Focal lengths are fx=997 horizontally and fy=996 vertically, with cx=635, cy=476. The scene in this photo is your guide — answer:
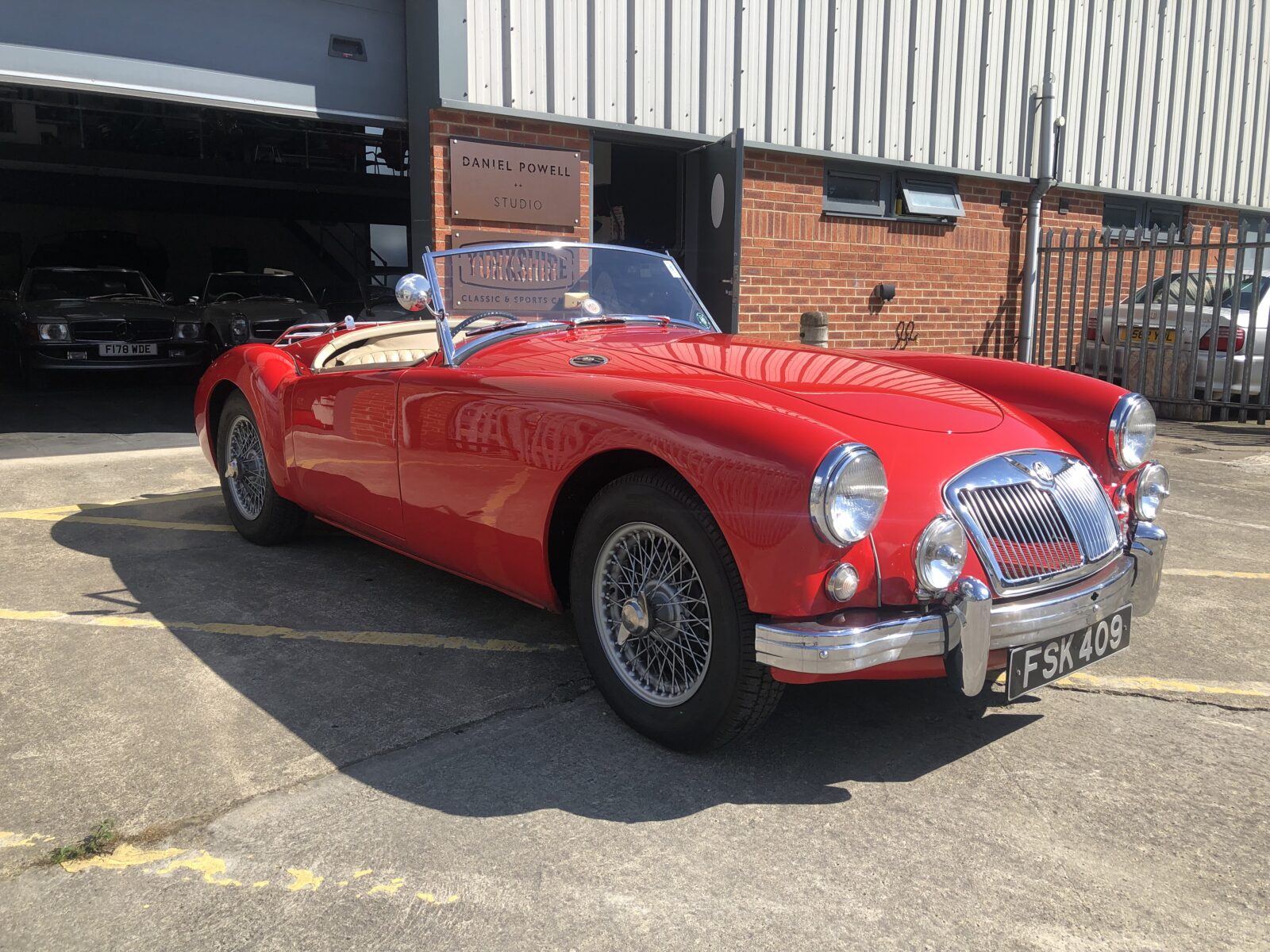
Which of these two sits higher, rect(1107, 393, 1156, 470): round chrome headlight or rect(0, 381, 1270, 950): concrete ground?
rect(1107, 393, 1156, 470): round chrome headlight

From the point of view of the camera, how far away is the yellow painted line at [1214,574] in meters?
4.50

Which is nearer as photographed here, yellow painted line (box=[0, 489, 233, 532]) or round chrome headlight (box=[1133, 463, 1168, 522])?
round chrome headlight (box=[1133, 463, 1168, 522])

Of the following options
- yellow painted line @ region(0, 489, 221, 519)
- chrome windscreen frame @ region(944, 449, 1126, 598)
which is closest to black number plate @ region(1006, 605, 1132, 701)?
chrome windscreen frame @ region(944, 449, 1126, 598)

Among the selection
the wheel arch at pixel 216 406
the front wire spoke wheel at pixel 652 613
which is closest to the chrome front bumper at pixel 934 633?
the front wire spoke wheel at pixel 652 613

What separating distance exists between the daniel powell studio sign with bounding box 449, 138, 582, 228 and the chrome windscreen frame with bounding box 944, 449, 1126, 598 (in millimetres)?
5675

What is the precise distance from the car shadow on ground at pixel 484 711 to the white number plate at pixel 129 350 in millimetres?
7996

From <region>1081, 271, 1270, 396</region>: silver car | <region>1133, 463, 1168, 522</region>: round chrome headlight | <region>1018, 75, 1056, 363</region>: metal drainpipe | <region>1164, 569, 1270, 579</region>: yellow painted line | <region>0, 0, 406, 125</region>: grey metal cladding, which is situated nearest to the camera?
<region>1133, 463, 1168, 522</region>: round chrome headlight

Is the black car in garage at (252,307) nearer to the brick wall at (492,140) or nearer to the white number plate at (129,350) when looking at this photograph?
the white number plate at (129,350)

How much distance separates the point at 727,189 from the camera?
26.7 feet

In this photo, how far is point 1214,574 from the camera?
455cm

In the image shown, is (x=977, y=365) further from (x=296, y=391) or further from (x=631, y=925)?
(x=296, y=391)

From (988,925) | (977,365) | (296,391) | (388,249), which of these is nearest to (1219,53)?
(977,365)

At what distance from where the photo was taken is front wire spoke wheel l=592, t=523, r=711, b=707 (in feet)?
8.80

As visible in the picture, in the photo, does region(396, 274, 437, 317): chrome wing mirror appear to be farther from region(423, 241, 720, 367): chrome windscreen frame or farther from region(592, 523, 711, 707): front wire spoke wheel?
region(592, 523, 711, 707): front wire spoke wheel
